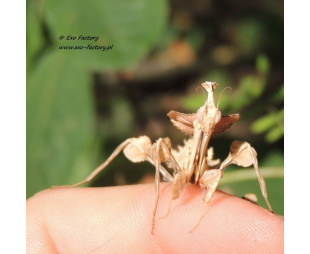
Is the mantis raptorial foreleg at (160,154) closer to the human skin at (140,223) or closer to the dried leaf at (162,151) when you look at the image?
the dried leaf at (162,151)

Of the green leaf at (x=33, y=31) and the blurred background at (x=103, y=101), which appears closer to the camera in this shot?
the blurred background at (x=103, y=101)

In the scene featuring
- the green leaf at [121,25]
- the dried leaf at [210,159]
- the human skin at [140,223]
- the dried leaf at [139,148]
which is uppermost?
the green leaf at [121,25]

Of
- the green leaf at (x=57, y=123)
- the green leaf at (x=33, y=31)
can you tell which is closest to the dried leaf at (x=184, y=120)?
the green leaf at (x=57, y=123)

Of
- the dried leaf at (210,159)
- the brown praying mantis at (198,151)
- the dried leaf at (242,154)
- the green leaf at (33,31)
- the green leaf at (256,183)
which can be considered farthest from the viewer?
the green leaf at (33,31)

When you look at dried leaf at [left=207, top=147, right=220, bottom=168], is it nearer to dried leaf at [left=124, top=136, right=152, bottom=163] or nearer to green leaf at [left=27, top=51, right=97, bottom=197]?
dried leaf at [left=124, top=136, right=152, bottom=163]

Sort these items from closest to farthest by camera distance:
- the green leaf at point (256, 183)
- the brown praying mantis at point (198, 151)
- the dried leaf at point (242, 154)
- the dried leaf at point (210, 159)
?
1. the brown praying mantis at point (198, 151)
2. the dried leaf at point (242, 154)
3. the dried leaf at point (210, 159)
4. the green leaf at point (256, 183)

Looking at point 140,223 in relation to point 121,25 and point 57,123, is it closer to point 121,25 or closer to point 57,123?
point 57,123
